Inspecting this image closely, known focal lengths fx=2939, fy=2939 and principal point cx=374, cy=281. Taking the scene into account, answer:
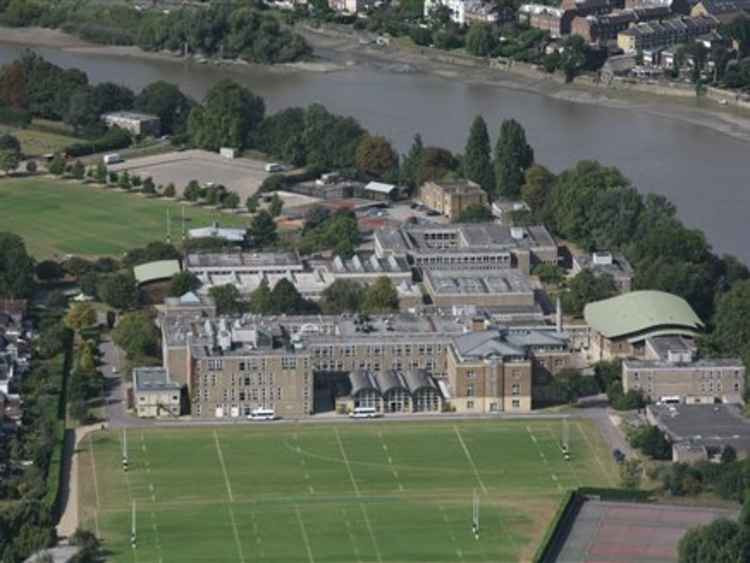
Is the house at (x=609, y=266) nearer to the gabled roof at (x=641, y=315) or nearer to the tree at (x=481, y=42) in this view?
the gabled roof at (x=641, y=315)

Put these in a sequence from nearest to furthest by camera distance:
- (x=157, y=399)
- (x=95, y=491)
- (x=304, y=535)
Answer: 1. (x=304, y=535)
2. (x=95, y=491)
3. (x=157, y=399)

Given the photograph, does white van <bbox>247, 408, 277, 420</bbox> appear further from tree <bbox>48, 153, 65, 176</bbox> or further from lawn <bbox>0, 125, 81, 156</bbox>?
lawn <bbox>0, 125, 81, 156</bbox>

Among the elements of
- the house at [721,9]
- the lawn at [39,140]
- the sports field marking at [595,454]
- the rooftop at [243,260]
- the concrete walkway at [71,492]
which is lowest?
the lawn at [39,140]

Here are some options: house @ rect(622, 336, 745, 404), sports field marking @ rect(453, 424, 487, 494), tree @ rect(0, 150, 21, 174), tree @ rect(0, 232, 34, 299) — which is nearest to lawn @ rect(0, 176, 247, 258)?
tree @ rect(0, 150, 21, 174)

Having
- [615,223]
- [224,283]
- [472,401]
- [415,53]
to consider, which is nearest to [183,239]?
[224,283]

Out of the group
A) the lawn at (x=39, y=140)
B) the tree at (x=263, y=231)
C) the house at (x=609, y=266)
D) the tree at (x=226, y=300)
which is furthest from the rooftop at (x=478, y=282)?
the lawn at (x=39, y=140)

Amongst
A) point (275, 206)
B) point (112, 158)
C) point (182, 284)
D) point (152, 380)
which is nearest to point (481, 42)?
point (112, 158)

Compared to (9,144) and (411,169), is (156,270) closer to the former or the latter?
(411,169)
